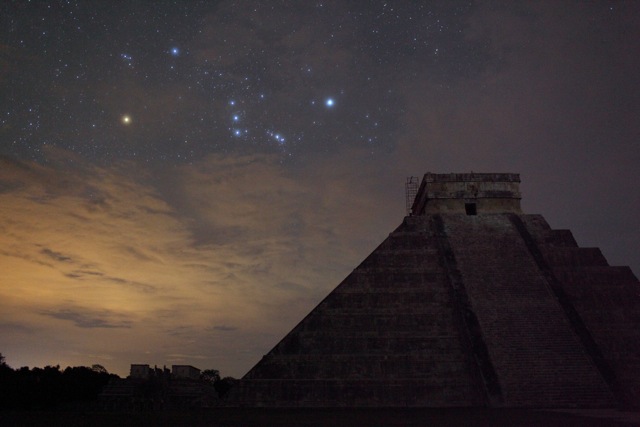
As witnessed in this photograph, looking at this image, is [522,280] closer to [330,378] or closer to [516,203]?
[516,203]

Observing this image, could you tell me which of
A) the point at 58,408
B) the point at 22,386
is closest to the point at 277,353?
the point at 58,408

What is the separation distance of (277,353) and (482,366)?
27.6 ft

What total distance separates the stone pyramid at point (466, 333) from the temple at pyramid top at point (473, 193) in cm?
358

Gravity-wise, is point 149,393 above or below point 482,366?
below

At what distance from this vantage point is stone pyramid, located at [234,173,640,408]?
63.4 ft

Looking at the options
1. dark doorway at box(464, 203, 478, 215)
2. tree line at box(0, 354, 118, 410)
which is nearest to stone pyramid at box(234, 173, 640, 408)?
dark doorway at box(464, 203, 478, 215)

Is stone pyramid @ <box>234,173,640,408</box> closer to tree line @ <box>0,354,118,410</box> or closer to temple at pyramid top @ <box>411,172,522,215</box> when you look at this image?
temple at pyramid top @ <box>411,172,522,215</box>

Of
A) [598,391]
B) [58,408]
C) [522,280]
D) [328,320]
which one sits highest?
[522,280]

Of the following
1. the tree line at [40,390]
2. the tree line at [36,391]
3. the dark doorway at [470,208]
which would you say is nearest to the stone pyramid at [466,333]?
the dark doorway at [470,208]

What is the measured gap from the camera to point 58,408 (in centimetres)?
2477

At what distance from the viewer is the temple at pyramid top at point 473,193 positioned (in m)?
30.8

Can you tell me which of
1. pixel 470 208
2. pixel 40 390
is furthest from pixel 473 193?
pixel 40 390

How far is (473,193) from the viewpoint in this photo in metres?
31.0

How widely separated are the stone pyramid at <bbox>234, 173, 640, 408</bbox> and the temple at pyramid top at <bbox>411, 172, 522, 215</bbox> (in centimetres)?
358
